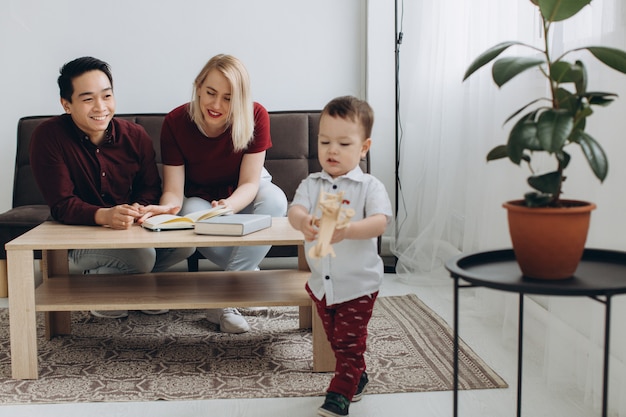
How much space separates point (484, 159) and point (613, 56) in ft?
4.25

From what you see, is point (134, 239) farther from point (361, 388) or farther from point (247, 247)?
point (361, 388)

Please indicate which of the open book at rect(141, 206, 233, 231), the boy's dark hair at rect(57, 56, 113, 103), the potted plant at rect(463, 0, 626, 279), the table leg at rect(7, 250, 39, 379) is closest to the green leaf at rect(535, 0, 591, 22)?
the potted plant at rect(463, 0, 626, 279)

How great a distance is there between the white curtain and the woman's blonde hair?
831mm

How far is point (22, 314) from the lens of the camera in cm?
203

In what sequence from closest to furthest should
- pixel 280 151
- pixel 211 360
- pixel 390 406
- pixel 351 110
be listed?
pixel 351 110 < pixel 390 406 < pixel 211 360 < pixel 280 151

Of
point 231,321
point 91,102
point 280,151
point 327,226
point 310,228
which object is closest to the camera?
point 327,226

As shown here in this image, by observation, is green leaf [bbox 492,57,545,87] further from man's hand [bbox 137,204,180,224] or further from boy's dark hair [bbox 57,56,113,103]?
boy's dark hair [bbox 57,56,113,103]

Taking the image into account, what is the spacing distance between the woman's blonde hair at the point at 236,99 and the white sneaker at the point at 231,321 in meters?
0.58

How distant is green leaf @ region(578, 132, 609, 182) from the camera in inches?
45.9

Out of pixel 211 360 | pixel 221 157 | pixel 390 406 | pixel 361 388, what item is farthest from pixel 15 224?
pixel 390 406

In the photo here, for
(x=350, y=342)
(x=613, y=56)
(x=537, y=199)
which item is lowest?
(x=350, y=342)

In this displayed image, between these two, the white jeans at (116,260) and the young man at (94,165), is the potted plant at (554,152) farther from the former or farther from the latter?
the white jeans at (116,260)

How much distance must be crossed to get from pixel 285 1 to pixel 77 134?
5.46 feet

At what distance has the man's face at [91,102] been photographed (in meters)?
2.35
